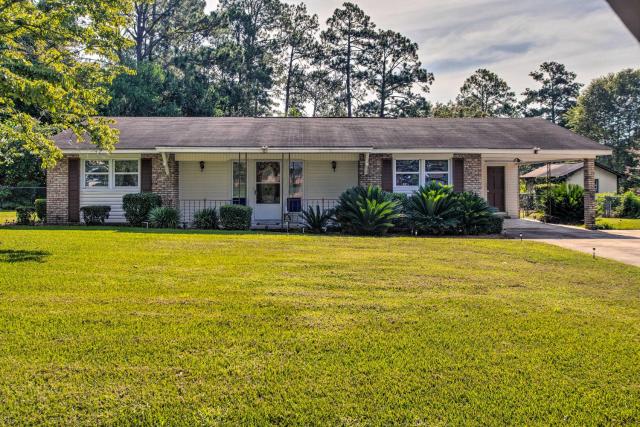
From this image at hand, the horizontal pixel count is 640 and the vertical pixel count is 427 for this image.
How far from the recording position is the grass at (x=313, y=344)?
2938 millimetres

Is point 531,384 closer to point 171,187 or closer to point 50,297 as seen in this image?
point 50,297

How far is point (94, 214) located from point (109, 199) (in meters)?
0.91

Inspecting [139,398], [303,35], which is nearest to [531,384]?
[139,398]

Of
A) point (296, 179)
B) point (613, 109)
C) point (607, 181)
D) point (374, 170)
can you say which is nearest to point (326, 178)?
point (296, 179)

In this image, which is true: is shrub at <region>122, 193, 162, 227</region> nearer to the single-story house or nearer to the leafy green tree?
the single-story house

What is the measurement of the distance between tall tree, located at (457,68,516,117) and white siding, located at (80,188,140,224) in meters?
41.4

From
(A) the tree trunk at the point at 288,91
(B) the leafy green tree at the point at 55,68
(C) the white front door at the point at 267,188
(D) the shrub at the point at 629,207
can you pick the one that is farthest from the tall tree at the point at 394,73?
(B) the leafy green tree at the point at 55,68

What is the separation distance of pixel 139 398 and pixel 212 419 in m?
0.57

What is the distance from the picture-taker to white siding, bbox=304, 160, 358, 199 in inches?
664

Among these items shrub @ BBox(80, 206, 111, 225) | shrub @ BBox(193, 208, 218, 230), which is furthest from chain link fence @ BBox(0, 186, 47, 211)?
shrub @ BBox(193, 208, 218, 230)

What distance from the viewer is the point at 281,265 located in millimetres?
7504

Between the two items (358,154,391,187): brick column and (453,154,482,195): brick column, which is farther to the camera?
(453,154,482,195): brick column

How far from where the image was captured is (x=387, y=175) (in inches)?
623

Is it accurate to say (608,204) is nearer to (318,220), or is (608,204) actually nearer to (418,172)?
(418,172)
